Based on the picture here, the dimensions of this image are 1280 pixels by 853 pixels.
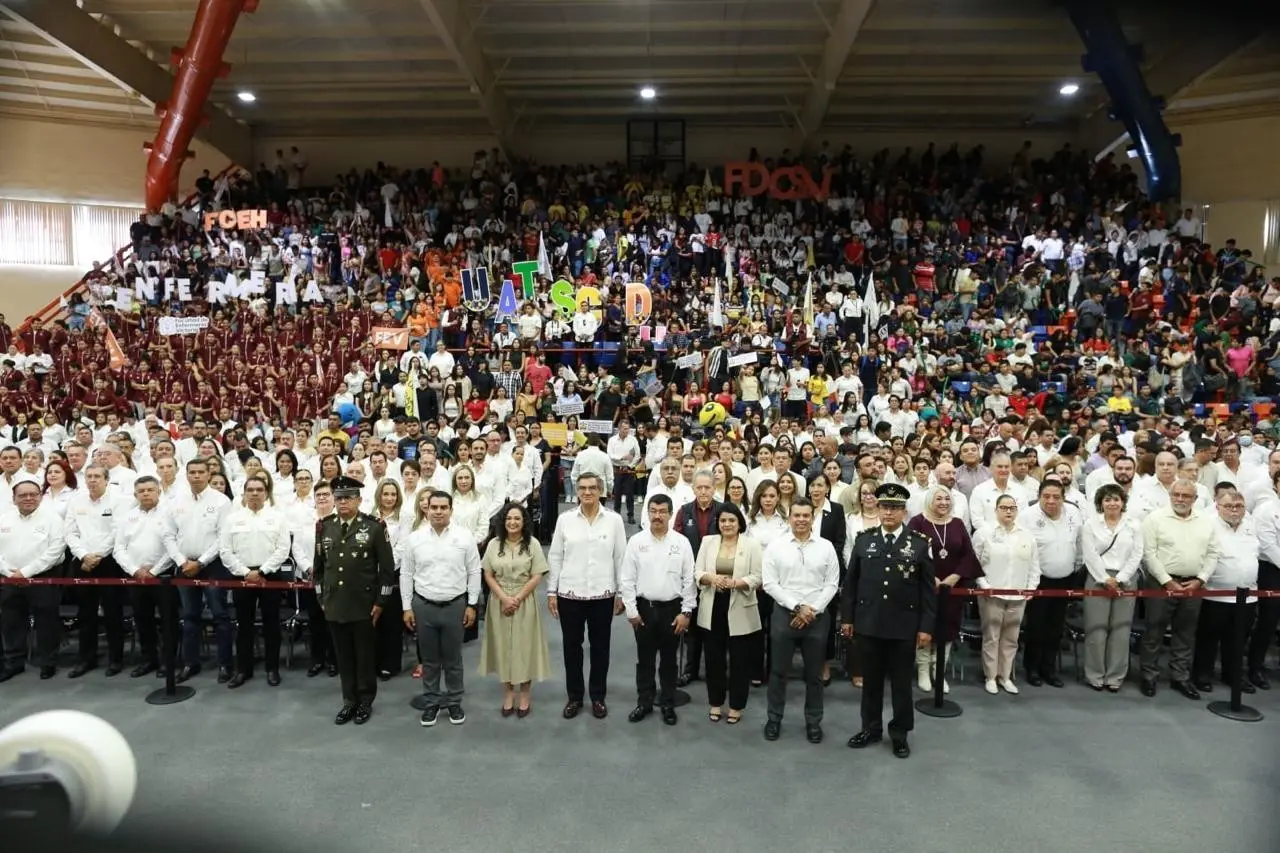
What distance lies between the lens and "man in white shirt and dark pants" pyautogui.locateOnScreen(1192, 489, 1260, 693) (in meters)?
6.43

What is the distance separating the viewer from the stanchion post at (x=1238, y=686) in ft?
19.9

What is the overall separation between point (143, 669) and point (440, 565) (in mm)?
2975

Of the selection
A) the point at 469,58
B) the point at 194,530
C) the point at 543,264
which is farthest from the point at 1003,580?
the point at 469,58

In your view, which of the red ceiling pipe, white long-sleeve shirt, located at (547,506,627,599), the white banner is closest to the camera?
white long-sleeve shirt, located at (547,506,627,599)

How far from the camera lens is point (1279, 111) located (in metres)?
20.5

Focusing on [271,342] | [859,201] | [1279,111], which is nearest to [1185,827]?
[271,342]

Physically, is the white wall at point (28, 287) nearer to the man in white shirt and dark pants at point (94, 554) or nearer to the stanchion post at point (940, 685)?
the man in white shirt and dark pants at point (94, 554)

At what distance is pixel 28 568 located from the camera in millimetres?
6773

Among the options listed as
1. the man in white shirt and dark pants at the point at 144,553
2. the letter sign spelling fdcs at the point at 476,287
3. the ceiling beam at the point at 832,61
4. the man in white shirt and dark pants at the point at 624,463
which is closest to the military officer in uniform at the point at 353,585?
the man in white shirt and dark pants at the point at 144,553

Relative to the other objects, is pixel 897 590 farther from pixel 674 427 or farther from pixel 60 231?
pixel 60 231

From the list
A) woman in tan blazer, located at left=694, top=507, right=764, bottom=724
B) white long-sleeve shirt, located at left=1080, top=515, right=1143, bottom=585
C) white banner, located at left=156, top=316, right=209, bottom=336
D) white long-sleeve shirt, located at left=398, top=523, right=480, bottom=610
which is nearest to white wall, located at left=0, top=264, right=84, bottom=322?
white banner, located at left=156, top=316, right=209, bottom=336

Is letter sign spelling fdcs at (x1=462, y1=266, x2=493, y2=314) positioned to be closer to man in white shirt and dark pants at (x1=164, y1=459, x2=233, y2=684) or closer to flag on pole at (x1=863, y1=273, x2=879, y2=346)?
flag on pole at (x1=863, y1=273, x2=879, y2=346)

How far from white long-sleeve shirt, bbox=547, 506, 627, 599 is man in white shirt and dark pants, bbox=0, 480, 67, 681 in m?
4.16

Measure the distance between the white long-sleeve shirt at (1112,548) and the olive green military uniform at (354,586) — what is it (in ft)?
17.3
